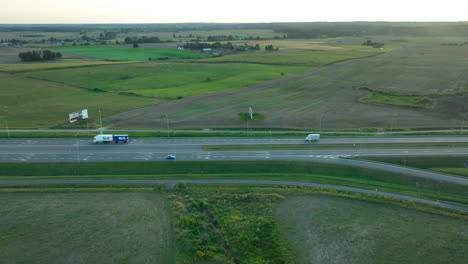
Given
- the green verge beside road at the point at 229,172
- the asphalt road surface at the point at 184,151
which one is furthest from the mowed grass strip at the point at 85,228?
the asphalt road surface at the point at 184,151

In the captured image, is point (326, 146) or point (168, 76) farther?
point (168, 76)

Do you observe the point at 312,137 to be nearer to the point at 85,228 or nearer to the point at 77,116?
the point at 85,228

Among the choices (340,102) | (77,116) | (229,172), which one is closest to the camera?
(229,172)

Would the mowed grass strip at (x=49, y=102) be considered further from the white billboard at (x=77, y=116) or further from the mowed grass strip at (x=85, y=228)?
the mowed grass strip at (x=85, y=228)

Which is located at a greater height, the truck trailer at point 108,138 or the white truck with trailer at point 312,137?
the truck trailer at point 108,138

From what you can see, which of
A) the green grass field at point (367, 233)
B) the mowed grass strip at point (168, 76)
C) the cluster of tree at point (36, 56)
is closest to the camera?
the green grass field at point (367, 233)

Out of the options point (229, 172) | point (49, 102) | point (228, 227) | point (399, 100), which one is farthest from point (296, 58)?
point (228, 227)

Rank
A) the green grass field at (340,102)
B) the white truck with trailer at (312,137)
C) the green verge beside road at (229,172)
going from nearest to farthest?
the green verge beside road at (229,172) < the white truck with trailer at (312,137) < the green grass field at (340,102)
